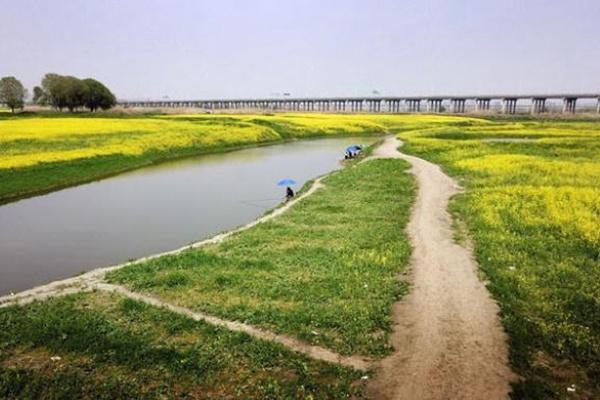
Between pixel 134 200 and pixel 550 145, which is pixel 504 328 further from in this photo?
pixel 550 145

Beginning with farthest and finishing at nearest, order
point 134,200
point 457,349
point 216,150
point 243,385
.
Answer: point 216,150 < point 134,200 < point 457,349 < point 243,385

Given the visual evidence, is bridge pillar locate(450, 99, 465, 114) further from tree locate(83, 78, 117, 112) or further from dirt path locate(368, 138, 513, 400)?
dirt path locate(368, 138, 513, 400)

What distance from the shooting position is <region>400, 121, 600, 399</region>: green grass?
915 cm

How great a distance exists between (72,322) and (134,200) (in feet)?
54.5

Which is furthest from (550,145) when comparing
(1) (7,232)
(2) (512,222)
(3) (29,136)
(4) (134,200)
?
(3) (29,136)

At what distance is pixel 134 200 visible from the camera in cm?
2684

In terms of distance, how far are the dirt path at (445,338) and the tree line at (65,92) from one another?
100m

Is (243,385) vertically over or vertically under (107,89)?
under

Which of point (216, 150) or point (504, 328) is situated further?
point (216, 150)

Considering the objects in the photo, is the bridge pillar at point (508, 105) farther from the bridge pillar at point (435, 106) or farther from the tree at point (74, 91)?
the tree at point (74, 91)

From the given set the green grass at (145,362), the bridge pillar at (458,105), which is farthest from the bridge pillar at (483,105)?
the green grass at (145,362)

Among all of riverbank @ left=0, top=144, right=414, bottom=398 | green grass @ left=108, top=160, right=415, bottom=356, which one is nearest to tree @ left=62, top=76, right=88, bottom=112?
green grass @ left=108, top=160, right=415, bottom=356

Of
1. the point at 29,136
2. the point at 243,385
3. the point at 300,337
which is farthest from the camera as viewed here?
the point at 29,136

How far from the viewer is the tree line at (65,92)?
321ft
